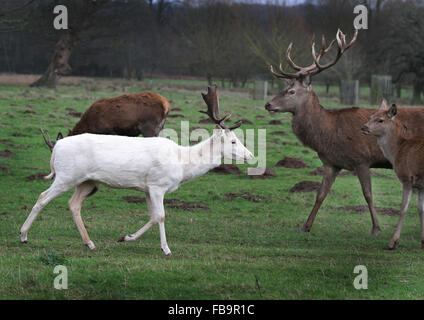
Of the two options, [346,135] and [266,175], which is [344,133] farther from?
[266,175]

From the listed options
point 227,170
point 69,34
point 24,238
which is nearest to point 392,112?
point 24,238

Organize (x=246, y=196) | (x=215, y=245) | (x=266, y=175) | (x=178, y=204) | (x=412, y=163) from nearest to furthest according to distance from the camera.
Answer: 1. (x=215, y=245)
2. (x=412, y=163)
3. (x=178, y=204)
4. (x=246, y=196)
5. (x=266, y=175)

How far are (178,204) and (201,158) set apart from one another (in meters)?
3.47

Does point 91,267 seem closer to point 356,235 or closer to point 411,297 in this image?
point 411,297

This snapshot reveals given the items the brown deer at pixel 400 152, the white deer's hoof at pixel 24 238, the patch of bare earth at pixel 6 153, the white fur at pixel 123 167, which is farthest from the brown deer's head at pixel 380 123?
the patch of bare earth at pixel 6 153

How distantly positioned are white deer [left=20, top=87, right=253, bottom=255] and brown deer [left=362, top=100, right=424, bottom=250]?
6.98 ft

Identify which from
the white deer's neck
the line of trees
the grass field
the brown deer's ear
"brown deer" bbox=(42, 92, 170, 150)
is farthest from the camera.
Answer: the line of trees

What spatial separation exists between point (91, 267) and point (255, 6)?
4360cm

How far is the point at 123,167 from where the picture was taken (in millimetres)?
7883

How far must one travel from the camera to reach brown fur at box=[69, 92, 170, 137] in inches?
482

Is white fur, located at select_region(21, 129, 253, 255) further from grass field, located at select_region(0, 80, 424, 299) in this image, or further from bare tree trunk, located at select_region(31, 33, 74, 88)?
bare tree trunk, located at select_region(31, 33, 74, 88)

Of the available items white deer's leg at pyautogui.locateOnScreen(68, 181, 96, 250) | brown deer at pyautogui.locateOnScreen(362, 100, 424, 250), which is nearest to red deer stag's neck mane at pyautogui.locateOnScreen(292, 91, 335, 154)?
brown deer at pyautogui.locateOnScreen(362, 100, 424, 250)

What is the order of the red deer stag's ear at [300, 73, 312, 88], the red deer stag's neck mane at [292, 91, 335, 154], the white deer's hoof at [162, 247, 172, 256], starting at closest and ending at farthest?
the white deer's hoof at [162, 247, 172, 256], the red deer stag's neck mane at [292, 91, 335, 154], the red deer stag's ear at [300, 73, 312, 88]
